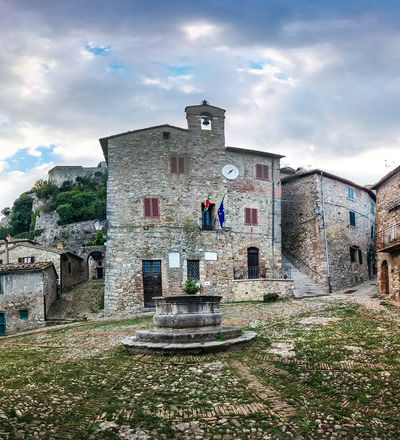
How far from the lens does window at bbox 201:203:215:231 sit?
→ 26250mm

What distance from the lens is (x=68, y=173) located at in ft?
193

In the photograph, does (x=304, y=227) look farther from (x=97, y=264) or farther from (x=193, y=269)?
(x=97, y=264)

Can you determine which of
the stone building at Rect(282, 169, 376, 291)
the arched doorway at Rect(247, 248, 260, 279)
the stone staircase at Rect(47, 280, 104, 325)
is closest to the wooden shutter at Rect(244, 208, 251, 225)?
the arched doorway at Rect(247, 248, 260, 279)

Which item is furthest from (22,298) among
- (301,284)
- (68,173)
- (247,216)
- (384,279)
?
(68,173)

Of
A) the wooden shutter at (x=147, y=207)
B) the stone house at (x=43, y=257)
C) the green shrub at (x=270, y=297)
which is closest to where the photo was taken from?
the green shrub at (x=270, y=297)

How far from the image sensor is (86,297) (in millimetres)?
29469

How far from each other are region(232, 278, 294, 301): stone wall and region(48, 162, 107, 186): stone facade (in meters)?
39.0

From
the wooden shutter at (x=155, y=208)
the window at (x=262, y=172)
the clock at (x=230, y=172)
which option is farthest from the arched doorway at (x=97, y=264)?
the window at (x=262, y=172)

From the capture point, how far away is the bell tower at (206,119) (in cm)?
2684

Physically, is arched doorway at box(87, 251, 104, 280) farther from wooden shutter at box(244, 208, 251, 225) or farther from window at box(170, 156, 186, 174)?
wooden shutter at box(244, 208, 251, 225)

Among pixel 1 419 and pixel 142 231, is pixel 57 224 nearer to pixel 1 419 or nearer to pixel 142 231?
pixel 142 231

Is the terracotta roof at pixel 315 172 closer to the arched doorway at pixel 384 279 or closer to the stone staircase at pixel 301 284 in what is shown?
the stone staircase at pixel 301 284

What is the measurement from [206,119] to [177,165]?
12.2 feet

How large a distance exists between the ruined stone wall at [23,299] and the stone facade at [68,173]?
1312 inches
